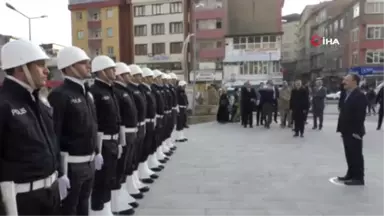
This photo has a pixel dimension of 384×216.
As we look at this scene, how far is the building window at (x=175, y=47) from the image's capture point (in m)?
47.2

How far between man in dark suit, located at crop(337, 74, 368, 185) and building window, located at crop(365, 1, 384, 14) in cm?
4015

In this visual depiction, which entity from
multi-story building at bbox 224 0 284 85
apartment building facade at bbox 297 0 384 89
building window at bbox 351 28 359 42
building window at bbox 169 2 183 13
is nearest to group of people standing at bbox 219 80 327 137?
multi-story building at bbox 224 0 284 85

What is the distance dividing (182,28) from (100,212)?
44.9m

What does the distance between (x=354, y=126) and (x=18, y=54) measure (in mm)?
5294

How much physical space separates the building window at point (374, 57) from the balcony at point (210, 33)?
16714mm

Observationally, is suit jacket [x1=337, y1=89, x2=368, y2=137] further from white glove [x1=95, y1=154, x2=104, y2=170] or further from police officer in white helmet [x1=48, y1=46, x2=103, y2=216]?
police officer in white helmet [x1=48, y1=46, x2=103, y2=216]

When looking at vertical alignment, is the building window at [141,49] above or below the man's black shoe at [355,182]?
above

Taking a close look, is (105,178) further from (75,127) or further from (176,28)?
(176,28)

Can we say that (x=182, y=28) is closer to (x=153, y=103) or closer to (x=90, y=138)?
(x=153, y=103)

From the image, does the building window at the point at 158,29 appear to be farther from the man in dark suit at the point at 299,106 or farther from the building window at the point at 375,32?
the man in dark suit at the point at 299,106

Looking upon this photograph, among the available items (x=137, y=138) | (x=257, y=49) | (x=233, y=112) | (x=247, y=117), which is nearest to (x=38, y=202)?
(x=137, y=138)

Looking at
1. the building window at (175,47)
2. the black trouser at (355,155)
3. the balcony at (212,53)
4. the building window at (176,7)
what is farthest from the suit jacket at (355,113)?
the building window at (176,7)

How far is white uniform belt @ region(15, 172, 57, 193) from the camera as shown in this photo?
2.42m

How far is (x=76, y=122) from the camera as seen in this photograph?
10.9 feet
